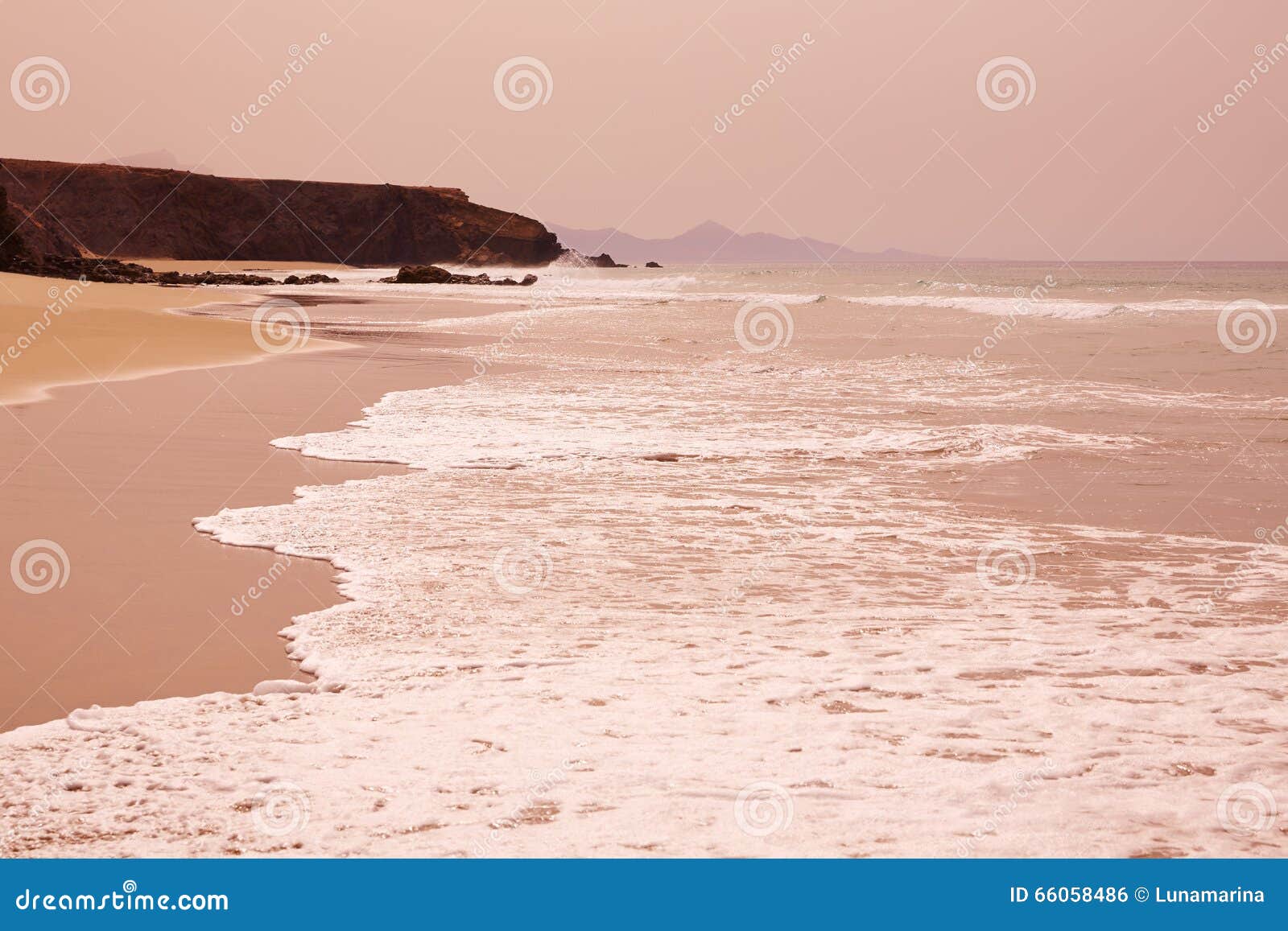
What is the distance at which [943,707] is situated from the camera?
4.14 m

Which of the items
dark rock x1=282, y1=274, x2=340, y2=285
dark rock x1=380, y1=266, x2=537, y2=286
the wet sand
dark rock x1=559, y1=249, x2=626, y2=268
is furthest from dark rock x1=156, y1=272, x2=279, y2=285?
dark rock x1=559, y1=249, x2=626, y2=268

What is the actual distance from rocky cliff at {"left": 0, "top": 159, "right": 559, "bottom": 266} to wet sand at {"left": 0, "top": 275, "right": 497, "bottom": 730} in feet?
319

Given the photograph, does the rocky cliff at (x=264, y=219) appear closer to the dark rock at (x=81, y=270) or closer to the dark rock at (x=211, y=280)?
the dark rock at (x=211, y=280)

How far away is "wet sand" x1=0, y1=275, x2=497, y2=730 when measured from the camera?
441cm

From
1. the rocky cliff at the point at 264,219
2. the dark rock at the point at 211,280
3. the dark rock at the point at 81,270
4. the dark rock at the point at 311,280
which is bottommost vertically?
the dark rock at the point at 81,270

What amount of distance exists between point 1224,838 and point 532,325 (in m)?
25.2

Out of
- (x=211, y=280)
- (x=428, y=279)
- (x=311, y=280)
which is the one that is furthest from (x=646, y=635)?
(x=311, y=280)

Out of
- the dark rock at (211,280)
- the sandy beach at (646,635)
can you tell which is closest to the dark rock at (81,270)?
the dark rock at (211,280)

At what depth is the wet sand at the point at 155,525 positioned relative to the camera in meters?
4.41

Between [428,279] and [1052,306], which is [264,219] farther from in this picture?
[1052,306]

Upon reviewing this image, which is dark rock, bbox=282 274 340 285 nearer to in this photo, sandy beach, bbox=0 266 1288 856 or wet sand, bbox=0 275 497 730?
wet sand, bbox=0 275 497 730

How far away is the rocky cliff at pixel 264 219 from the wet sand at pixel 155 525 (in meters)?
97.3

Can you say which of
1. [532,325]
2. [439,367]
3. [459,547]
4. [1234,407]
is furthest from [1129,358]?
[459,547]

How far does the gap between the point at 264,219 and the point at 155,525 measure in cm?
12299
